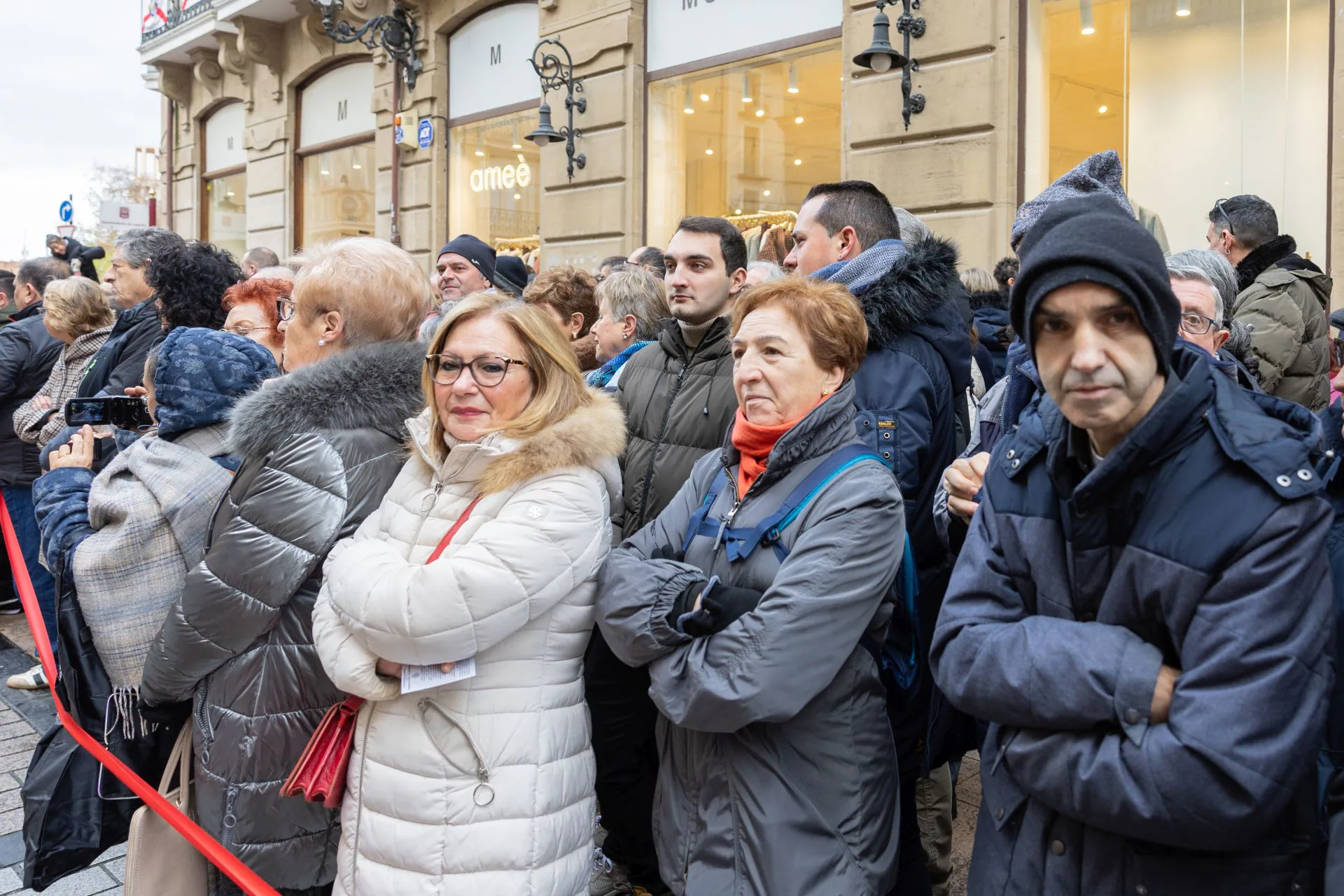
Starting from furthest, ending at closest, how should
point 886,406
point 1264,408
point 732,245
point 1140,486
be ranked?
point 732,245 → point 886,406 → point 1264,408 → point 1140,486

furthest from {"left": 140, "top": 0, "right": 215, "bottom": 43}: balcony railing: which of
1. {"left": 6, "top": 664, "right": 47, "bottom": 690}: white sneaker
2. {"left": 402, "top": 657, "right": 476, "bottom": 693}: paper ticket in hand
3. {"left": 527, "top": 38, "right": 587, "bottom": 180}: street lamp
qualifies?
{"left": 402, "top": 657, "right": 476, "bottom": 693}: paper ticket in hand

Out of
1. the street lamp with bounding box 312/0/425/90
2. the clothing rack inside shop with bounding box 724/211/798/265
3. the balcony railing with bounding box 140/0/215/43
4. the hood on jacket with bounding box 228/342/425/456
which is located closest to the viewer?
the hood on jacket with bounding box 228/342/425/456

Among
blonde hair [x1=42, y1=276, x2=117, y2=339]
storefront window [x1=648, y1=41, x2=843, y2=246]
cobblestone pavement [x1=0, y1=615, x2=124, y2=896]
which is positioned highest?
storefront window [x1=648, y1=41, x2=843, y2=246]

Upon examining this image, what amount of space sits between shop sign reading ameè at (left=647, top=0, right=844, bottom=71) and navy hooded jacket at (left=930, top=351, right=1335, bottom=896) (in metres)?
7.77

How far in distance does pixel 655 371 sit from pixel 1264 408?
2142mm

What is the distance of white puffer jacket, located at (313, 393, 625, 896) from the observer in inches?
89.0

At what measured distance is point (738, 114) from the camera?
995cm

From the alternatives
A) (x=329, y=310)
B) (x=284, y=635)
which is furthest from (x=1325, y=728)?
(x=329, y=310)

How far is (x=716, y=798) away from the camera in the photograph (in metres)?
2.36

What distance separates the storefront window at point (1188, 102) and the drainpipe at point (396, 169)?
8231 mm

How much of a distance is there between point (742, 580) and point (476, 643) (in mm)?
617

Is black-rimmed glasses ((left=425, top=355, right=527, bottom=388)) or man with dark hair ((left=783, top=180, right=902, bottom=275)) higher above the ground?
man with dark hair ((left=783, top=180, right=902, bottom=275))

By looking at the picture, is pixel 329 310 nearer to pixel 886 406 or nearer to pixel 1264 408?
pixel 886 406

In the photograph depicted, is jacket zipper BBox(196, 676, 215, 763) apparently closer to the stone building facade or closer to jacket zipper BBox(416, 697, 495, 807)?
jacket zipper BBox(416, 697, 495, 807)
